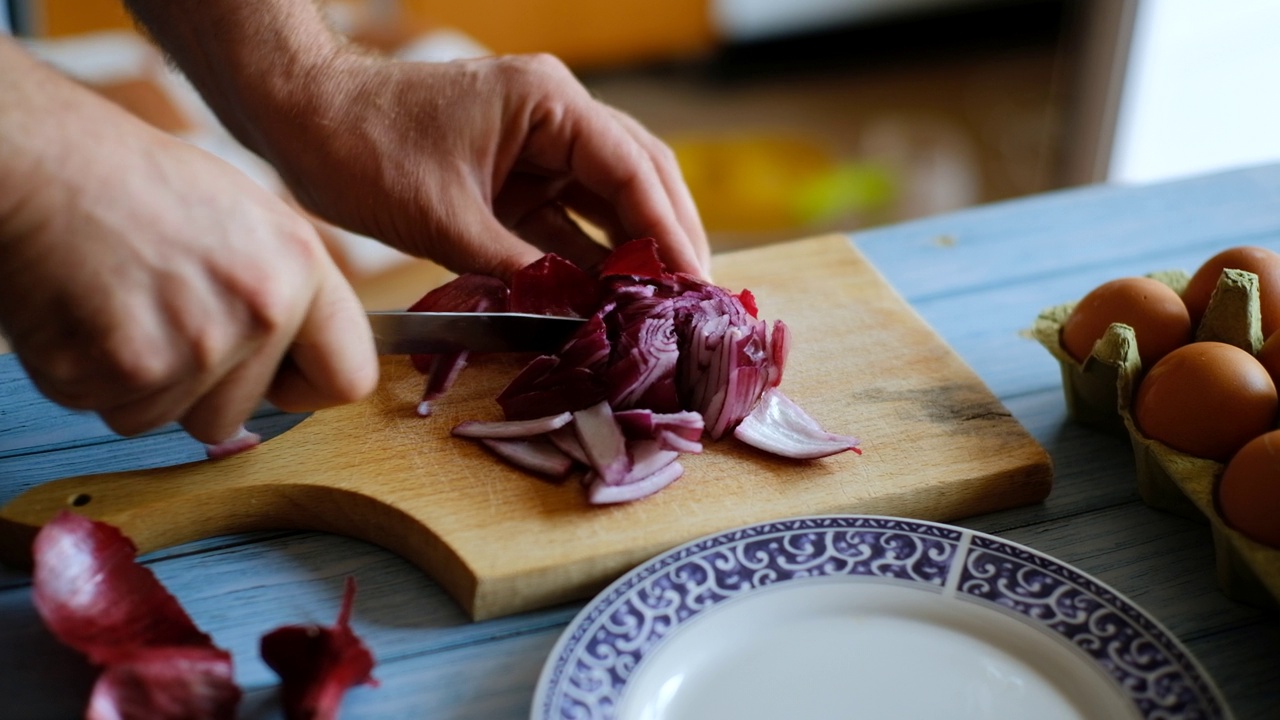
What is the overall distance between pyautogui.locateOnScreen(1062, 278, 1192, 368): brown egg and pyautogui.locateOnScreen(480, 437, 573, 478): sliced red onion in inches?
21.7

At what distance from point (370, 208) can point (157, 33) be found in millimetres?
417

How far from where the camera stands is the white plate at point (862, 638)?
0.84 m

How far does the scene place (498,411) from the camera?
3.89 ft

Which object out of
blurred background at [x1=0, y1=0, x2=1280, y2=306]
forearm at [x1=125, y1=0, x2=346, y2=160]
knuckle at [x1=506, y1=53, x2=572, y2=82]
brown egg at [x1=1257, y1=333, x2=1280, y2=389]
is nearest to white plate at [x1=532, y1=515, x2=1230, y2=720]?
brown egg at [x1=1257, y1=333, x2=1280, y2=389]

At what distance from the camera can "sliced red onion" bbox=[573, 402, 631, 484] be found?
105 cm

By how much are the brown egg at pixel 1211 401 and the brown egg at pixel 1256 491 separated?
5 centimetres

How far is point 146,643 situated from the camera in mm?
880

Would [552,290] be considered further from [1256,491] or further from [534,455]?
[1256,491]

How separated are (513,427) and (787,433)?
0.28 meters

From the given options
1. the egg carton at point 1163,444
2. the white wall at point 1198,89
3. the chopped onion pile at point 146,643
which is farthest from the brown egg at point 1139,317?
the white wall at point 1198,89

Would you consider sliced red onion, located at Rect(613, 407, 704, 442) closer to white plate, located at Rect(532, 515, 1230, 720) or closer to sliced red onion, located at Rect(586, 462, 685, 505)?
sliced red onion, located at Rect(586, 462, 685, 505)

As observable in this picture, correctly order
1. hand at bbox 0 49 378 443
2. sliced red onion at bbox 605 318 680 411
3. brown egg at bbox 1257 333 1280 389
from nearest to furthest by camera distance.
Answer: hand at bbox 0 49 378 443 < brown egg at bbox 1257 333 1280 389 < sliced red onion at bbox 605 318 680 411

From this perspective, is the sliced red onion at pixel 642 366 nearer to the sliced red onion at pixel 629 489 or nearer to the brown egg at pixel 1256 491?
the sliced red onion at pixel 629 489

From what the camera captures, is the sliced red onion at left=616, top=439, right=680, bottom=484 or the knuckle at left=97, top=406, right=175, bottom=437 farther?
the sliced red onion at left=616, top=439, right=680, bottom=484
